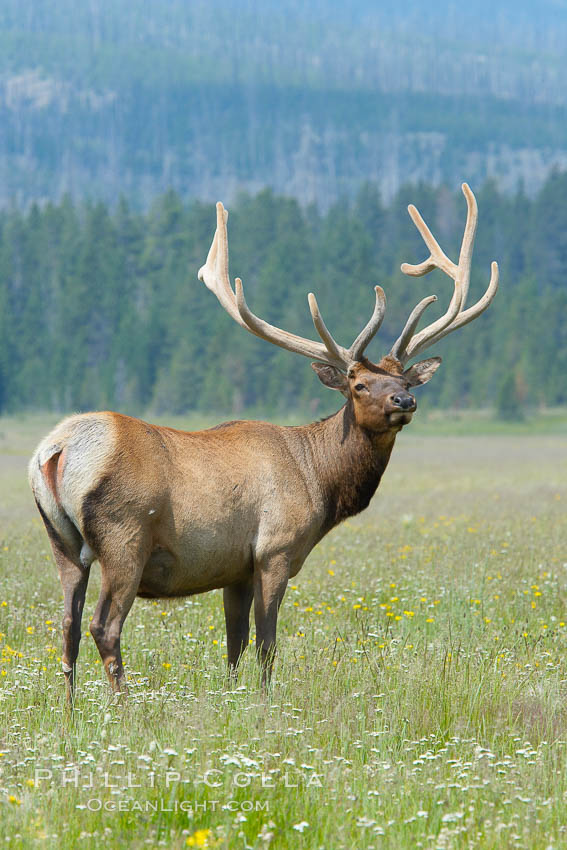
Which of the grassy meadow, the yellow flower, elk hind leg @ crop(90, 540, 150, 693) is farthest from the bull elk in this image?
the yellow flower

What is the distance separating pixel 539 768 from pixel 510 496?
45.2 feet

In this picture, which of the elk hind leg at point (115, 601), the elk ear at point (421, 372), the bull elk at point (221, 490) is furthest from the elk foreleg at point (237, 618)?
the elk ear at point (421, 372)

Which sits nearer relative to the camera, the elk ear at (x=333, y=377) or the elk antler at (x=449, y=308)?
the elk ear at (x=333, y=377)

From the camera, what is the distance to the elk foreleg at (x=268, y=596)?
244 inches

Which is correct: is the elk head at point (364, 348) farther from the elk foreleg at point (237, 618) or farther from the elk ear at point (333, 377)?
the elk foreleg at point (237, 618)

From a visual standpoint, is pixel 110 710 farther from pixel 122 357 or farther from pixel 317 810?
pixel 122 357

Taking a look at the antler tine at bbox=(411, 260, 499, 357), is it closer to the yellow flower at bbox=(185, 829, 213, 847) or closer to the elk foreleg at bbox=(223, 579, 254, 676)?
the elk foreleg at bbox=(223, 579, 254, 676)

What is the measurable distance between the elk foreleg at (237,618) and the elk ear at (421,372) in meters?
1.60

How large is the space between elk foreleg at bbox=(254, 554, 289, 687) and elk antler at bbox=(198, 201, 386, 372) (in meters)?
1.23

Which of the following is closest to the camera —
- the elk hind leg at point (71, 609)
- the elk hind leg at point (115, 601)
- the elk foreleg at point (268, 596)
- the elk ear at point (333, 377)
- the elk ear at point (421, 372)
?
the elk hind leg at point (115, 601)

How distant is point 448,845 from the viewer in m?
4.05

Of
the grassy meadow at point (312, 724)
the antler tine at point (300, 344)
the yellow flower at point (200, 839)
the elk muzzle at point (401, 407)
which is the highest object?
the antler tine at point (300, 344)

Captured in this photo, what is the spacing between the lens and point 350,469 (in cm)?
682

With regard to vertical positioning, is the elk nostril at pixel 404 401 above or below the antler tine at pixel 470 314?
below
